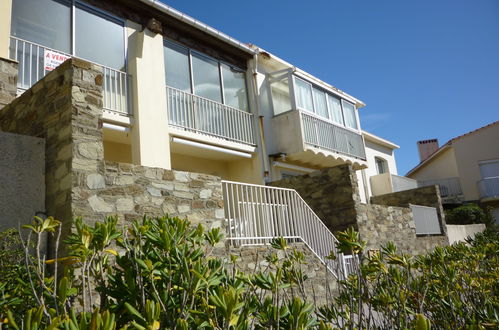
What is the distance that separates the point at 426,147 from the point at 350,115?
57.0 feet

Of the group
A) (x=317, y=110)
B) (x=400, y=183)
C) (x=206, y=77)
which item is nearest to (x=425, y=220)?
(x=317, y=110)

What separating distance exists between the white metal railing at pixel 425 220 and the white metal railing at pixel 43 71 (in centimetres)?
899

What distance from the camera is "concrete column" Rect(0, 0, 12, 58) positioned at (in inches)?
261

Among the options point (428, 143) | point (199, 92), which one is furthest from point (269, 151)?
point (428, 143)

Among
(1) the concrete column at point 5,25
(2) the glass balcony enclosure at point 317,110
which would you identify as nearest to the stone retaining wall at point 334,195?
(2) the glass balcony enclosure at point 317,110

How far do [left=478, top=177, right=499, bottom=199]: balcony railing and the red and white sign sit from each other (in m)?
23.0

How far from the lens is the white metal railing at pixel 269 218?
6.52 m

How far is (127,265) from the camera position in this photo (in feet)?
7.25

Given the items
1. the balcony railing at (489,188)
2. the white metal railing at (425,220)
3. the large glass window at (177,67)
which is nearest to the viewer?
the large glass window at (177,67)

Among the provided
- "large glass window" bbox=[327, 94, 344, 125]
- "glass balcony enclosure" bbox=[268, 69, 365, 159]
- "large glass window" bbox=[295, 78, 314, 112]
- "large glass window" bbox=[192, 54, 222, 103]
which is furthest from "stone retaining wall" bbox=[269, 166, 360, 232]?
"large glass window" bbox=[327, 94, 344, 125]

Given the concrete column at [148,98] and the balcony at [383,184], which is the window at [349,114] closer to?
the balcony at [383,184]

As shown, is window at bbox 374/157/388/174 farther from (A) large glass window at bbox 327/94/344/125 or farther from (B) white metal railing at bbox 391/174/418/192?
(A) large glass window at bbox 327/94/344/125

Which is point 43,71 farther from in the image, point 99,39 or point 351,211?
point 351,211

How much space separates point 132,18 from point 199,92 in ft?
8.08
